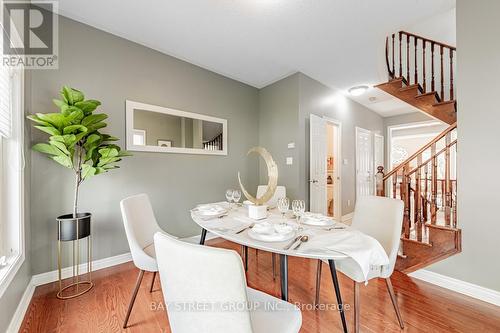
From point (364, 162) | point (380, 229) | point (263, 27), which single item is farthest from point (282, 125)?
point (364, 162)

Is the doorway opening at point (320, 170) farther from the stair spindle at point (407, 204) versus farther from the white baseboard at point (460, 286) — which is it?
the white baseboard at point (460, 286)

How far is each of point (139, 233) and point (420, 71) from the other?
4.90m

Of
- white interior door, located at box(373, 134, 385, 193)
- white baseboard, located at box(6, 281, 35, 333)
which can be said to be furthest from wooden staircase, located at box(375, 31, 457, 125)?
white baseboard, located at box(6, 281, 35, 333)

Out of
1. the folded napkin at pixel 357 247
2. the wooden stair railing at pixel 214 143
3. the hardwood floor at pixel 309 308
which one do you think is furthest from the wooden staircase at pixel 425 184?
the wooden stair railing at pixel 214 143

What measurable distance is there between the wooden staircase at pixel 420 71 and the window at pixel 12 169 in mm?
4182

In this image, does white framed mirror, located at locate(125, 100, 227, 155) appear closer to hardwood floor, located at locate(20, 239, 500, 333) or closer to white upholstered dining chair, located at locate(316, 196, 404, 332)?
hardwood floor, located at locate(20, 239, 500, 333)

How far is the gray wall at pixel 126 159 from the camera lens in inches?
79.6

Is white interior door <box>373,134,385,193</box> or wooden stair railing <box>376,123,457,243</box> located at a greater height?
white interior door <box>373,134,385,193</box>

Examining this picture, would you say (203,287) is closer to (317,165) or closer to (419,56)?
(317,165)

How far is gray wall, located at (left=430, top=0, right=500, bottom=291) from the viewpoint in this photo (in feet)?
5.63

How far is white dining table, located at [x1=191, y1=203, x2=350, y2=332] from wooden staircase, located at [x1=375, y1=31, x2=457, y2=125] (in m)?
3.03

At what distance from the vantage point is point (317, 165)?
357cm

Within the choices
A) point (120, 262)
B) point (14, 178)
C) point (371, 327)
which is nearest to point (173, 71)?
point (14, 178)

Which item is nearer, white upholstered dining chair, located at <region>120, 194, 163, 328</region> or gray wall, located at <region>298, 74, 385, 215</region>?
white upholstered dining chair, located at <region>120, 194, 163, 328</region>
